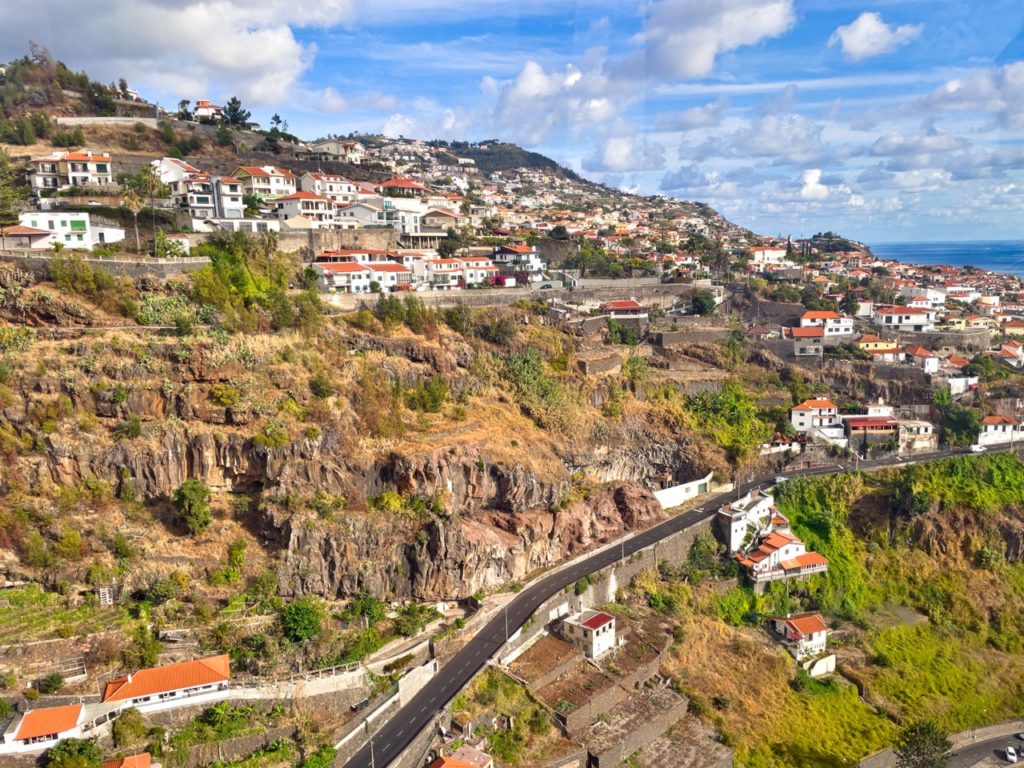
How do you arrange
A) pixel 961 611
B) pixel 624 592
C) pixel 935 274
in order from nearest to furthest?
pixel 624 592, pixel 961 611, pixel 935 274

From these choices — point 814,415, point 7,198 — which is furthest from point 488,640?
point 7,198

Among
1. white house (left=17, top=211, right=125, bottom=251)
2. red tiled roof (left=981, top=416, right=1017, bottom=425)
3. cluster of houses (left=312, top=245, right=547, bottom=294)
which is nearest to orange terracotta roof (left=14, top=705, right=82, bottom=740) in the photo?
Result: white house (left=17, top=211, right=125, bottom=251)

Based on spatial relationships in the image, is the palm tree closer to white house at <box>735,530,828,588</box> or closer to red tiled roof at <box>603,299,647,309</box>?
red tiled roof at <box>603,299,647,309</box>

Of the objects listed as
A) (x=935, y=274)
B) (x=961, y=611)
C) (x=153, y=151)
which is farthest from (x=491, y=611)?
(x=935, y=274)

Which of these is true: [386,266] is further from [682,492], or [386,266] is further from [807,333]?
[807,333]

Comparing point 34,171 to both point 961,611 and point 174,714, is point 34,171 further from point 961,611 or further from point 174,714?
point 961,611
